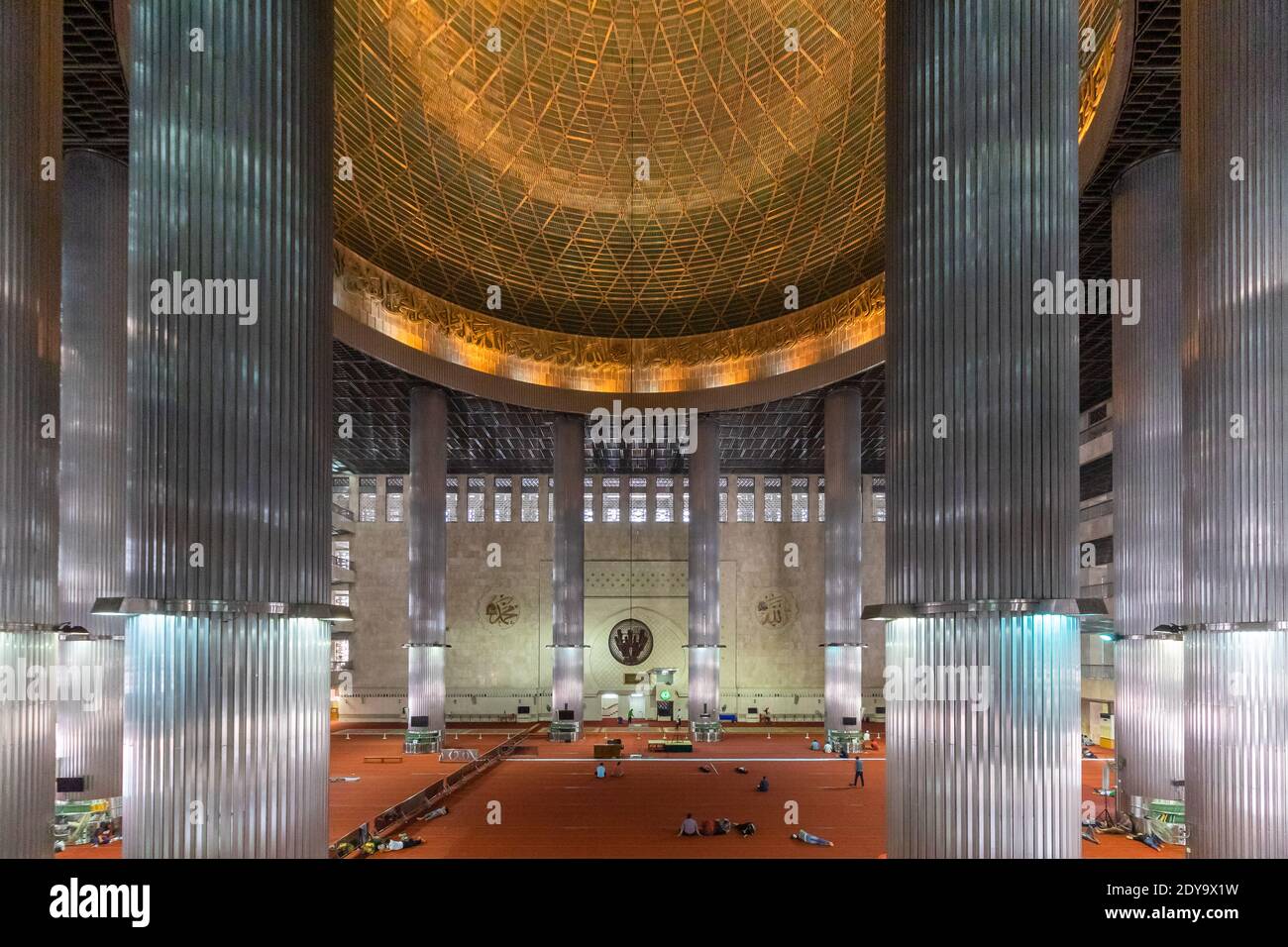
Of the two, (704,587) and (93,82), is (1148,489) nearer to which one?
(704,587)

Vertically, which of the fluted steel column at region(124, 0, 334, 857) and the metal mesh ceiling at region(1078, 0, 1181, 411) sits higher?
the metal mesh ceiling at region(1078, 0, 1181, 411)

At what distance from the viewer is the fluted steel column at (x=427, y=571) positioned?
35.3 meters

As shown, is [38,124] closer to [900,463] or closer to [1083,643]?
[900,463]

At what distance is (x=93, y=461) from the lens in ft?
65.0

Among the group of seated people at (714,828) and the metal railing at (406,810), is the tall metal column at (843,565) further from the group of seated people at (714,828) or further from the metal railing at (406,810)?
the group of seated people at (714,828)

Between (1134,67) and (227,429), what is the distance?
61.9 ft

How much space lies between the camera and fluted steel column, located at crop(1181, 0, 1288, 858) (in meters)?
11.6

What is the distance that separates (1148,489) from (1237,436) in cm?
889

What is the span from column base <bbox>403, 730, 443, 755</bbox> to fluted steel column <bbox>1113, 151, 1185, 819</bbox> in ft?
82.2

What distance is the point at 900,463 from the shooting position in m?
10.5

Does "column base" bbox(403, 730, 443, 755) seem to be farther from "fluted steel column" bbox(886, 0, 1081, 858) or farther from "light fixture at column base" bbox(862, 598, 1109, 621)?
"light fixture at column base" bbox(862, 598, 1109, 621)

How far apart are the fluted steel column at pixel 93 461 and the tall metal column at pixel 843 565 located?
26.3 meters

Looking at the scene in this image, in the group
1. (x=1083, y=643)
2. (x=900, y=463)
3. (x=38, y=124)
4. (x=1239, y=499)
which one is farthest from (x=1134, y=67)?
(x=1083, y=643)

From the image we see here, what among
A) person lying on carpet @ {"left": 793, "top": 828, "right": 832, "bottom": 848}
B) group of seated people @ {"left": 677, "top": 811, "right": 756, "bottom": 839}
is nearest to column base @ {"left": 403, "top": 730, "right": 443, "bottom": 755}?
group of seated people @ {"left": 677, "top": 811, "right": 756, "bottom": 839}
